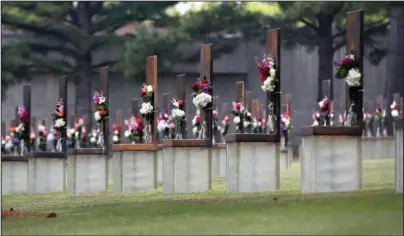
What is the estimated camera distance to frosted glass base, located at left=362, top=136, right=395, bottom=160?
5116 centimetres

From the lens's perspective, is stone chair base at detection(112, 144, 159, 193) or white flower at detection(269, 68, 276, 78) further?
stone chair base at detection(112, 144, 159, 193)

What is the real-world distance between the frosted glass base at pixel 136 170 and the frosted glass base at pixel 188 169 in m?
3.07

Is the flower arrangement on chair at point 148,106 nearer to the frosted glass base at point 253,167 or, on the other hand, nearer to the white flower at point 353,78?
the frosted glass base at point 253,167

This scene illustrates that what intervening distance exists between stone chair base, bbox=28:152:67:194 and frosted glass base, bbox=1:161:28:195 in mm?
2475

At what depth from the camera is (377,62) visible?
70000 mm

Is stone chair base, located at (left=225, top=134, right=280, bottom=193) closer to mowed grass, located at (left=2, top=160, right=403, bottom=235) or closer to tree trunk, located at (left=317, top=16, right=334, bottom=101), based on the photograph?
mowed grass, located at (left=2, top=160, right=403, bottom=235)

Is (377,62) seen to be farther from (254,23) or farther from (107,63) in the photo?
(107,63)

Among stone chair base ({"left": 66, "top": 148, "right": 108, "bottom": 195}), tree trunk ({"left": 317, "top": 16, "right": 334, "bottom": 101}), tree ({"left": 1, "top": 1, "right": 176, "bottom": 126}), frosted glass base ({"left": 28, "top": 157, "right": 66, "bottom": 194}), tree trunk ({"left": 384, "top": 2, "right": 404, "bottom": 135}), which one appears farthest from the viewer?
tree ({"left": 1, "top": 1, "right": 176, "bottom": 126})

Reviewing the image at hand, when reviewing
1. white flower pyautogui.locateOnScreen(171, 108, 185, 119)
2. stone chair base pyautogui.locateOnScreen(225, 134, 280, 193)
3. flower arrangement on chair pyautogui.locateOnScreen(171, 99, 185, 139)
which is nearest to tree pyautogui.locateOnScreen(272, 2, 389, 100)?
flower arrangement on chair pyautogui.locateOnScreen(171, 99, 185, 139)

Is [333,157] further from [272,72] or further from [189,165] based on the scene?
[189,165]

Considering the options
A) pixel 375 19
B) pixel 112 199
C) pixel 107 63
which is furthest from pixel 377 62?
pixel 112 199

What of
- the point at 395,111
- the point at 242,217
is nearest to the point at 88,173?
the point at 242,217

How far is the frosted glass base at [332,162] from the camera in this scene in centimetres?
2405

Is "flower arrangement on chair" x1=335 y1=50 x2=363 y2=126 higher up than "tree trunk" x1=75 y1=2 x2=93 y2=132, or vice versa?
"tree trunk" x1=75 y1=2 x2=93 y2=132
